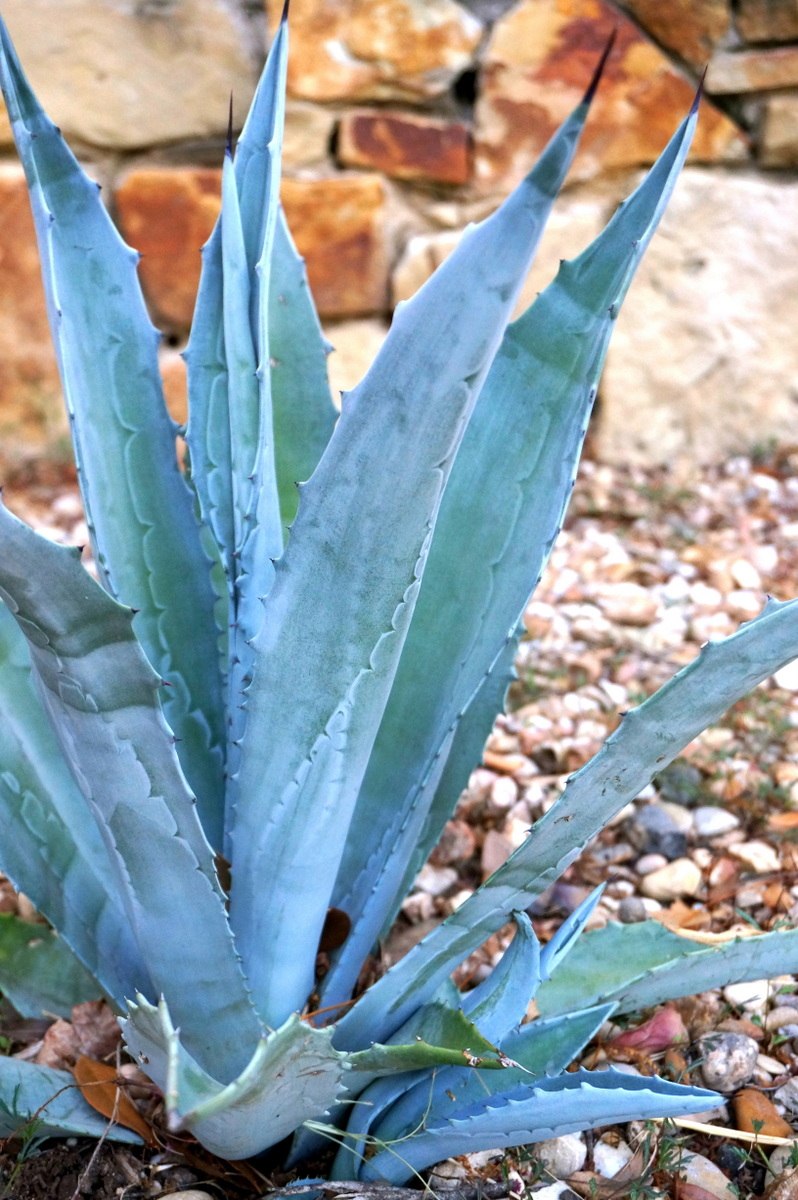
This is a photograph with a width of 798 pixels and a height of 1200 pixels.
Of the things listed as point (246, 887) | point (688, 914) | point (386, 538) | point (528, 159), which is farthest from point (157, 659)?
point (528, 159)

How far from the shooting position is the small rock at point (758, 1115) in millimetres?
995

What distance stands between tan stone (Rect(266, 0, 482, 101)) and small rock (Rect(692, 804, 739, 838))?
4.66 feet

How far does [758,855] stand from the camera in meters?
1.34

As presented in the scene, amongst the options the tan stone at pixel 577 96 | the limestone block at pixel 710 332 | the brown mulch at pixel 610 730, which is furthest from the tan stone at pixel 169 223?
the limestone block at pixel 710 332

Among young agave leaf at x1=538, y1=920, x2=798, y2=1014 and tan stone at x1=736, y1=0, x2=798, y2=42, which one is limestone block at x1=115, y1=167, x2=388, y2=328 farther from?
young agave leaf at x1=538, y1=920, x2=798, y2=1014

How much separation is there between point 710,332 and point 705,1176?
1712 millimetres

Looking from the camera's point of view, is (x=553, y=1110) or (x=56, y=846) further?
(x=56, y=846)

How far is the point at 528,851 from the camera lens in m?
0.75

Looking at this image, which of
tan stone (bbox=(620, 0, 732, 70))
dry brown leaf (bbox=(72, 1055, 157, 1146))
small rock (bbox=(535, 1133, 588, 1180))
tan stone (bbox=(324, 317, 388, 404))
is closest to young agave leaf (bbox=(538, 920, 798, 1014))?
small rock (bbox=(535, 1133, 588, 1180))

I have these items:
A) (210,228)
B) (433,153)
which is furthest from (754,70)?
(210,228)

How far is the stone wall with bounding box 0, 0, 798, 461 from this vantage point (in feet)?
6.74

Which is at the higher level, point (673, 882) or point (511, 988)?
point (511, 988)

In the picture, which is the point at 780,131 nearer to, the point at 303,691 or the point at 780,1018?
the point at 780,1018

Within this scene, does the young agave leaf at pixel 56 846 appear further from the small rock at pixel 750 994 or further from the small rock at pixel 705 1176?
the small rock at pixel 750 994
